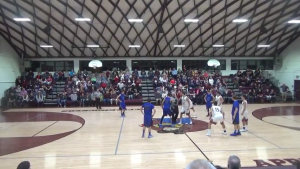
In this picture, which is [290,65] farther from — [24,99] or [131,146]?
[24,99]

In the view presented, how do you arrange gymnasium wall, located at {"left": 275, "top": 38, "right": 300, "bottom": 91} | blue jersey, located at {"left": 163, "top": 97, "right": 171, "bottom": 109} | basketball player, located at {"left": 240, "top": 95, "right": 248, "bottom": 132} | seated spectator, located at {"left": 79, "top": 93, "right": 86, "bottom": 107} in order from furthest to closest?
gymnasium wall, located at {"left": 275, "top": 38, "right": 300, "bottom": 91}, seated spectator, located at {"left": 79, "top": 93, "right": 86, "bottom": 107}, blue jersey, located at {"left": 163, "top": 97, "right": 171, "bottom": 109}, basketball player, located at {"left": 240, "top": 95, "right": 248, "bottom": 132}

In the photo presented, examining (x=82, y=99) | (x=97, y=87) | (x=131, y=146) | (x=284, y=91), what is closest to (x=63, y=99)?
(x=82, y=99)

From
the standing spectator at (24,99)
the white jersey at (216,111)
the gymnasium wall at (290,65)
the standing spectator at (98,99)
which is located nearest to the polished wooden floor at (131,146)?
the white jersey at (216,111)

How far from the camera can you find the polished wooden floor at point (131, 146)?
715 cm

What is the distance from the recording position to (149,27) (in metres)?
24.2

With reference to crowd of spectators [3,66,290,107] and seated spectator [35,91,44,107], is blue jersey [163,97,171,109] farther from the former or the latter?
seated spectator [35,91,44,107]

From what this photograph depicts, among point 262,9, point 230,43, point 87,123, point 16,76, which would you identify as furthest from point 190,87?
point 16,76

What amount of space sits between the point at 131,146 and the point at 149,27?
17.4 metres

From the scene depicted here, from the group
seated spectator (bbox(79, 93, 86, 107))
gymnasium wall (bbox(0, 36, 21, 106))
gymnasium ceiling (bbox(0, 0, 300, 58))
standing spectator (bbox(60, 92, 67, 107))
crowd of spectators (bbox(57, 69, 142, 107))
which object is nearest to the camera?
gymnasium ceiling (bbox(0, 0, 300, 58))

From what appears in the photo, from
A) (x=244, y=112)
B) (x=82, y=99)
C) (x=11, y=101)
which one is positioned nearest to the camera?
(x=244, y=112)

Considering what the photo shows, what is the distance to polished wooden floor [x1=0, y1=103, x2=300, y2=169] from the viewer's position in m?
7.15

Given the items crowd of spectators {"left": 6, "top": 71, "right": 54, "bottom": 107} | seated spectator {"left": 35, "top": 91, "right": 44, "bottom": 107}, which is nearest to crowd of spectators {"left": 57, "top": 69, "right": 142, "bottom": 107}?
seated spectator {"left": 35, "top": 91, "right": 44, "bottom": 107}

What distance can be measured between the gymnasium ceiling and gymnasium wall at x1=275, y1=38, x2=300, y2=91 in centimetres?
85

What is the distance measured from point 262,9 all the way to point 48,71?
79.9ft
